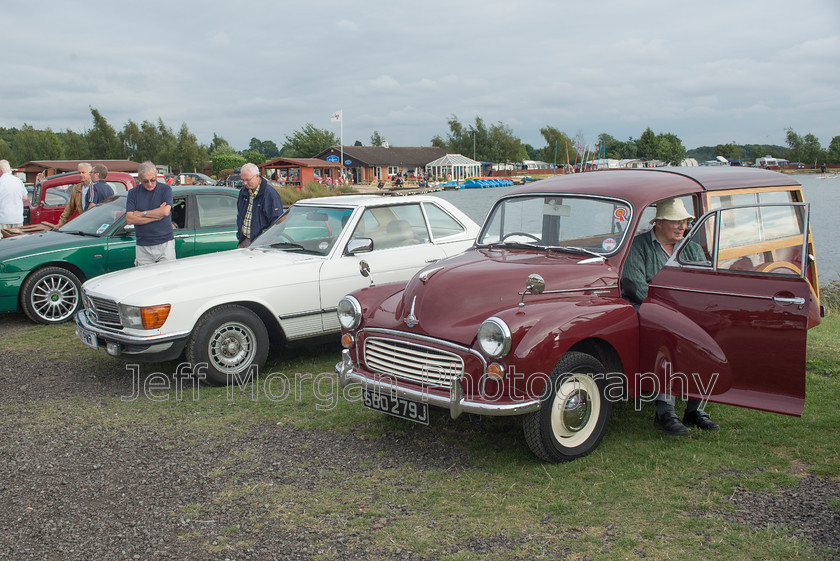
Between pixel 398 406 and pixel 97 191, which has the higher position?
pixel 97 191

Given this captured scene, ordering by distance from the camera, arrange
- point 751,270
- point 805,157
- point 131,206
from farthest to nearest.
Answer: point 805,157
point 131,206
point 751,270

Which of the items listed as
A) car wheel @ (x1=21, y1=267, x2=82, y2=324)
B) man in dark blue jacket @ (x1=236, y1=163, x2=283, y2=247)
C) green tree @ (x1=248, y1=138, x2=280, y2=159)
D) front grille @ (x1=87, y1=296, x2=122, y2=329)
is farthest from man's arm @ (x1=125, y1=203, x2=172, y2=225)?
green tree @ (x1=248, y1=138, x2=280, y2=159)

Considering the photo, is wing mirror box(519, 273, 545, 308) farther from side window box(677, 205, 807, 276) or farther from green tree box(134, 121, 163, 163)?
green tree box(134, 121, 163, 163)

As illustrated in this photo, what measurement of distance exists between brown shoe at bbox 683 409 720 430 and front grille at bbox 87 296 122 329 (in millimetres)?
5034

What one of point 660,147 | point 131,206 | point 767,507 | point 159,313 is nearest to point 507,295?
point 767,507

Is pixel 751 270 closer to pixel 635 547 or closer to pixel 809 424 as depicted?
pixel 809 424

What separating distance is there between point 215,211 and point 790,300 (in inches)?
314

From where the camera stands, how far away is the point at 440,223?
785 cm

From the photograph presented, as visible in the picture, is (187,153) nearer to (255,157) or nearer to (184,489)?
(255,157)

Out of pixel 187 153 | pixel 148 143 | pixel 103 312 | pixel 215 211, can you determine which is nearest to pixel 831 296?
pixel 215 211

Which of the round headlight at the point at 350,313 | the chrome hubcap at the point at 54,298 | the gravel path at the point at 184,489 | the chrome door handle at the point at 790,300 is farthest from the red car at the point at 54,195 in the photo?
the chrome door handle at the point at 790,300

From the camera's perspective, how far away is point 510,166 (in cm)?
11869

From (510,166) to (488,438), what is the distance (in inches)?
4594

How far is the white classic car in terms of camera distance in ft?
20.1
